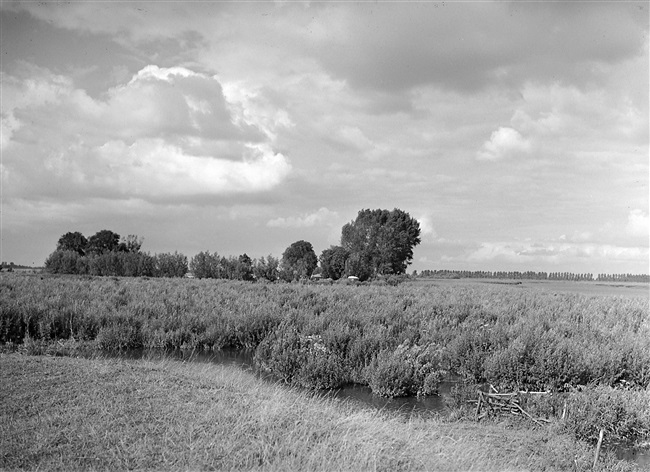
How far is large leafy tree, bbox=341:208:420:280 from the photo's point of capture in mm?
68312

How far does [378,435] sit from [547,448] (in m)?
3.06

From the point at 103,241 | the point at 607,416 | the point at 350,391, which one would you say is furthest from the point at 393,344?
the point at 103,241

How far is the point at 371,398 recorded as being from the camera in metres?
12.3

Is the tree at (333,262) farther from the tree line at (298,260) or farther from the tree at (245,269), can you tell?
the tree at (245,269)

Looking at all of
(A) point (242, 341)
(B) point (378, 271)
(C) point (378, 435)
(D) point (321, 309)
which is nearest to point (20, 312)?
(A) point (242, 341)

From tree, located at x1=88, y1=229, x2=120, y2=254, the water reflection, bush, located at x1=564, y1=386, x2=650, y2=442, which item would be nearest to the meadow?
bush, located at x1=564, y1=386, x2=650, y2=442

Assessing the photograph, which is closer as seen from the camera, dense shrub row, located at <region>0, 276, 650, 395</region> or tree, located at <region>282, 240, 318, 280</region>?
dense shrub row, located at <region>0, 276, 650, 395</region>

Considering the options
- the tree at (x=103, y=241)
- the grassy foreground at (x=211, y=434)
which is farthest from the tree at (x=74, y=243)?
the grassy foreground at (x=211, y=434)

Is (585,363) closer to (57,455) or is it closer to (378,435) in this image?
(378,435)

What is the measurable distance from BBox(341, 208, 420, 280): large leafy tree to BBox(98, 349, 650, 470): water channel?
48.8m

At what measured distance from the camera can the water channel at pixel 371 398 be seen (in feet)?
31.1

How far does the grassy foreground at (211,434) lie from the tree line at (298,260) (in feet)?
167

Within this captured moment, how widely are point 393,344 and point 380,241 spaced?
54991 mm

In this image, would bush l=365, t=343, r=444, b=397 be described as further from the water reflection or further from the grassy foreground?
the grassy foreground
